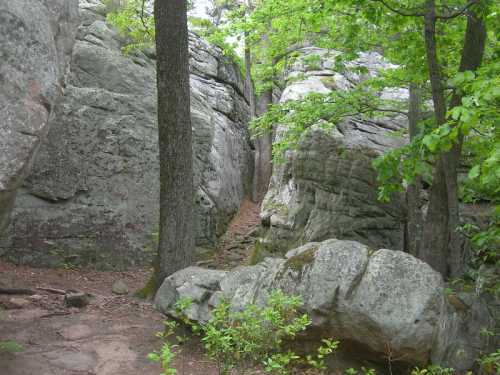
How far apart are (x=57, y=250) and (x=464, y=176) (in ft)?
28.9

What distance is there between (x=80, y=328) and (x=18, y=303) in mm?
1273

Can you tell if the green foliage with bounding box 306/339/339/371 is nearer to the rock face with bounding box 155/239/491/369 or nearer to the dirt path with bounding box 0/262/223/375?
the rock face with bounding box 155/239/491/369

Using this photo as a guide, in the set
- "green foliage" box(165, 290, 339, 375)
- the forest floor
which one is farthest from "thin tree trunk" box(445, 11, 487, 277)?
the forest floor

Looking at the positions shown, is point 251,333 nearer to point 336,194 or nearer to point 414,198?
point 414,198

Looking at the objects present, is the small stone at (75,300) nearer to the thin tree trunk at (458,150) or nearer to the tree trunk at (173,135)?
the tree trunk at (173,135)

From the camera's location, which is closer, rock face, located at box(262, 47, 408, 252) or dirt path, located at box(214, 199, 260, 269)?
rock face, located at box(262, 47, 408, 252)

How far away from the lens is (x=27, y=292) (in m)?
8.19

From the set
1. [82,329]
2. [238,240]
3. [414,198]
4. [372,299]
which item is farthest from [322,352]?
[238,240]

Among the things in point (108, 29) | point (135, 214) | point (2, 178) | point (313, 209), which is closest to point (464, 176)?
point (313, 209)

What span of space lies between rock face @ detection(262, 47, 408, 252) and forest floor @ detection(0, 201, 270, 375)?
3.54 meters

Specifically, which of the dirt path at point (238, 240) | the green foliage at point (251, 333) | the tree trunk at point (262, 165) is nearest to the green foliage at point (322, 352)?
the green foliage at point (251, 333)

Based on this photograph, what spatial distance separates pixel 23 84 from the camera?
4.71 m

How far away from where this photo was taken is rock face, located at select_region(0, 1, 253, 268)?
1049 cm

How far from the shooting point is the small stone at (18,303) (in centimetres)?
750
